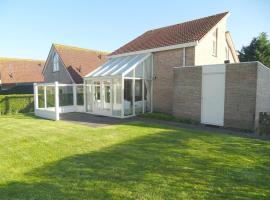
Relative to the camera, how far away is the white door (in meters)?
13.6

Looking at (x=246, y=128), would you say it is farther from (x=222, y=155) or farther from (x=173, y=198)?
(x=173, y=198)

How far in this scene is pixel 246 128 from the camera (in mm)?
12547

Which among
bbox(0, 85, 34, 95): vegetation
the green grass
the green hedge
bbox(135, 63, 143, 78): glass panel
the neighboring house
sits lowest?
the green grass

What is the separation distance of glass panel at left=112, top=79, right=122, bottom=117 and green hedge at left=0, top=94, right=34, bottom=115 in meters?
9.07

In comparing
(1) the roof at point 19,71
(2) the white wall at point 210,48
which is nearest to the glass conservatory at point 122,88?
(2) the white wall at point 210,48

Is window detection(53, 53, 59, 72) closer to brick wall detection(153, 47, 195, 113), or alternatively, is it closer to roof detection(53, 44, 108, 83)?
roof detection(53, 44, 108, 83)

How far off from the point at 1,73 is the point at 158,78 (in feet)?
92.1

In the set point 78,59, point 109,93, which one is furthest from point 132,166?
point 78,59

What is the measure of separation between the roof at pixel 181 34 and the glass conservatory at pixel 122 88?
138 centimetres

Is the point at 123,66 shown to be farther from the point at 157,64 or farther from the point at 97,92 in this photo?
the point at 97,92

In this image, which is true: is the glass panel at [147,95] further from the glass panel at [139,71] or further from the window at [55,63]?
the window at [55,63]

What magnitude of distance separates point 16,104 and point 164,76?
45.1 feet

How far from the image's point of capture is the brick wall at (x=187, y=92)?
48.1 ft

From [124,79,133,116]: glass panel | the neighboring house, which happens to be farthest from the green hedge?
[124,79,133,116]: glass panel
